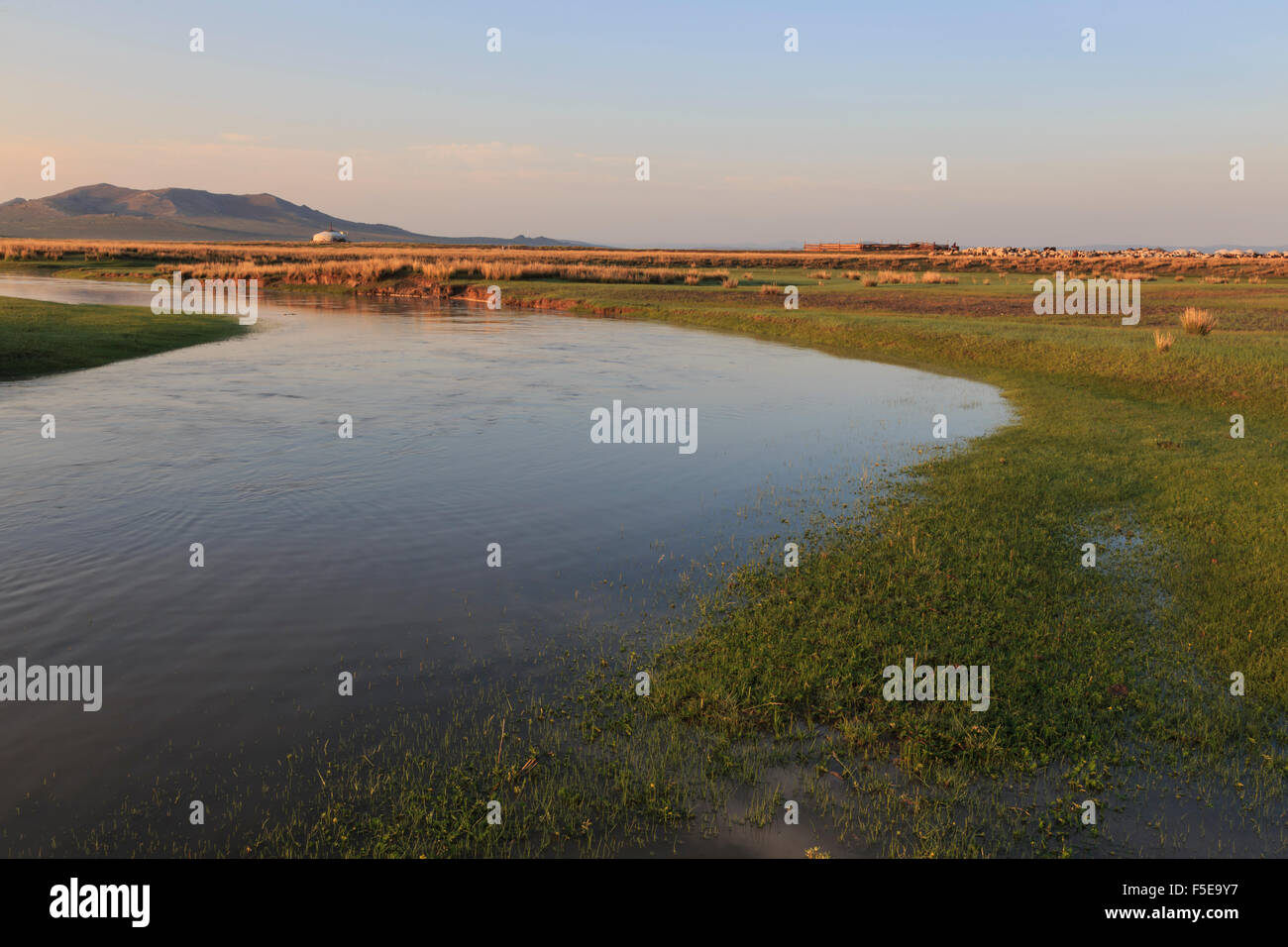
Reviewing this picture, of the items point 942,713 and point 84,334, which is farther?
point 84,334

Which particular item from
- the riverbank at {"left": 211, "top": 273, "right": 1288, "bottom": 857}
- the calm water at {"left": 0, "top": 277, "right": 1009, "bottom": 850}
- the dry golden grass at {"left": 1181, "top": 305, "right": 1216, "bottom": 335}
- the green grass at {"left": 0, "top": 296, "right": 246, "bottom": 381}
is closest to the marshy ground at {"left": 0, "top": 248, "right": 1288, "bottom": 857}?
the riverbank at {"left": 211, "top": 273, "right": 1288, "bottom": 857}

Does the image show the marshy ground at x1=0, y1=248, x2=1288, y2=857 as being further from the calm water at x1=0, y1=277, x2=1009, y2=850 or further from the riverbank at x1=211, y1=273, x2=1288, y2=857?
the calm water at x1=0, y1=277, x2=1009, y2=850

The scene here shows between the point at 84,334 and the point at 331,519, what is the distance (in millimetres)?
25121

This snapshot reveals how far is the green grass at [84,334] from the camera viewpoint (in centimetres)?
2567

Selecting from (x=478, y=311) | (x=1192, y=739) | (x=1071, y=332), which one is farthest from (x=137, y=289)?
(x=1192, y=739)

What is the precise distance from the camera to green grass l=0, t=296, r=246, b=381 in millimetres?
25672

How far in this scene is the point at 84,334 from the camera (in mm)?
30484

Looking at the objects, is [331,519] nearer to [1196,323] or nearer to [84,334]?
[84,334]

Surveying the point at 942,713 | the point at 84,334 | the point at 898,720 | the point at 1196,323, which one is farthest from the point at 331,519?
the point at 1196,323

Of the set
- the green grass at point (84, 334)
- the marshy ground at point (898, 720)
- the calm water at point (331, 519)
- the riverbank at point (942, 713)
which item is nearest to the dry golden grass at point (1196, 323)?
the calm water at point (331, 519)

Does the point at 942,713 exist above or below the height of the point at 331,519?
below

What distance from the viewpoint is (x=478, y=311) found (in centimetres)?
5456

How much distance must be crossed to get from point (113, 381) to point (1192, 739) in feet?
90.5

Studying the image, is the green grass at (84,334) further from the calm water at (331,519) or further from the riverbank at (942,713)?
the riverbank at (942,713)
